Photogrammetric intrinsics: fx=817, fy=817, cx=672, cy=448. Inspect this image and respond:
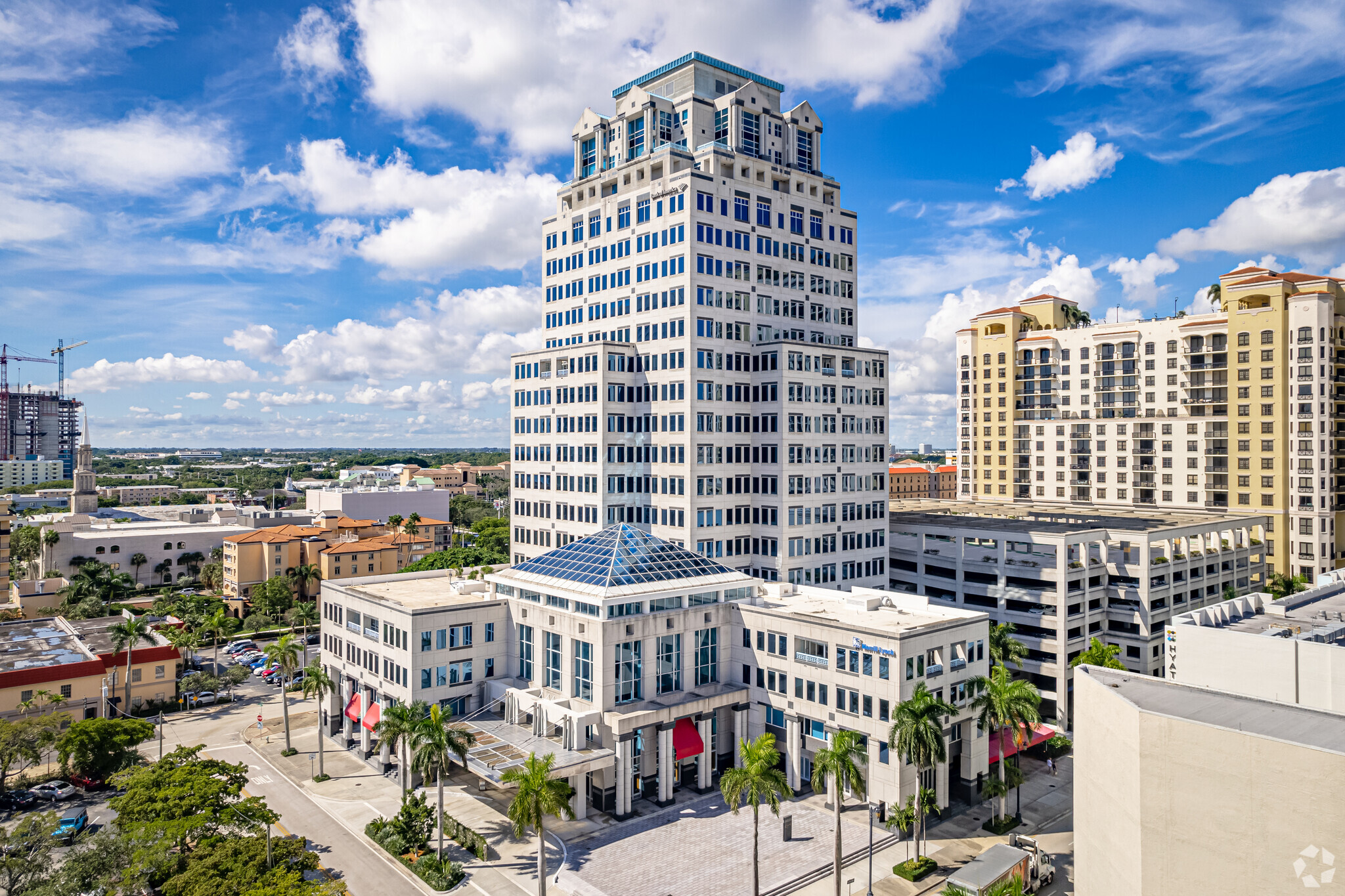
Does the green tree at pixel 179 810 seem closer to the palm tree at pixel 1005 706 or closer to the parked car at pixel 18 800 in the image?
the parked car at pixel 18 800

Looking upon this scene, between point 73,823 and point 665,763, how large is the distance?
47798 millimetres

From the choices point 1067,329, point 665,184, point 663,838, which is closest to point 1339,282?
point 1067,329

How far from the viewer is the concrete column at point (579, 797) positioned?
66.8 metres

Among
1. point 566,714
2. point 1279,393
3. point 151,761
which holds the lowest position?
point 151,761

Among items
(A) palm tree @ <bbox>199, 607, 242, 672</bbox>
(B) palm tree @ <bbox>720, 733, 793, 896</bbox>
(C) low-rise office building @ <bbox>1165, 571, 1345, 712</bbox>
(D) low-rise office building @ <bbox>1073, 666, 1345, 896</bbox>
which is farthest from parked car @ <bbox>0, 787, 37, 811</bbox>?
(C) low-rise office building @ <bbox>1165, 571, 1345, 712</bbox>

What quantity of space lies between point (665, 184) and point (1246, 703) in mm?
79234

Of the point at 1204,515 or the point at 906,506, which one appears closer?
the point at 1204,515

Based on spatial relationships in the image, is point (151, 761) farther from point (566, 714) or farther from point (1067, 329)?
point (1067, 329)

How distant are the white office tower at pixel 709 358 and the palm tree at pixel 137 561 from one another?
117 metres

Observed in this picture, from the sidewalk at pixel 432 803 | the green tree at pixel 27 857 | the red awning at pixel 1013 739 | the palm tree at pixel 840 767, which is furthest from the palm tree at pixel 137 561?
the red awning at pixel 1013 739

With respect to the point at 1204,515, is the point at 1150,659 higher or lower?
lower

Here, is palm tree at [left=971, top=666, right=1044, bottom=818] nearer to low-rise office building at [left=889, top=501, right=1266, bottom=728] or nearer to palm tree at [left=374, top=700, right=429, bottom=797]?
low-rise office building at [left=889, top=501, right=1266, bottom=728]

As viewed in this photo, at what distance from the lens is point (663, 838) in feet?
206

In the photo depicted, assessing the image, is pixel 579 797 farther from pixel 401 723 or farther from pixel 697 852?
pixel 401 723
